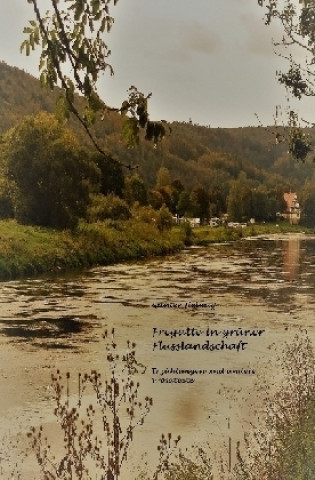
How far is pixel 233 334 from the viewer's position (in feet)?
29.3

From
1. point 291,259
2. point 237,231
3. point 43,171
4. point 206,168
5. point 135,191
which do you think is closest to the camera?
point 43,171

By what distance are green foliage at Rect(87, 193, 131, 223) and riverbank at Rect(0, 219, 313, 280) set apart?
46 cm

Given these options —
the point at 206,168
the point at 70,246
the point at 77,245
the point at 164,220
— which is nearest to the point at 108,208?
the point at 164,220

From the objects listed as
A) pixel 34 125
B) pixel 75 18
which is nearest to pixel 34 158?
pixel 34 125

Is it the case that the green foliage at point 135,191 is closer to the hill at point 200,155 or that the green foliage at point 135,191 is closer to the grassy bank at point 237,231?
the hill at point 200,155

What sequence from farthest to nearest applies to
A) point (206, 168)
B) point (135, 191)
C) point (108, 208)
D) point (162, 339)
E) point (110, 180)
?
point (206, 168)
point (135, 191)
point (110, 180)
point (108, 208)
point (162, 339)

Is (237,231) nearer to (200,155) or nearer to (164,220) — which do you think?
(200,155)

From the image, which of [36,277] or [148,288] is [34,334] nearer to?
[148,288]

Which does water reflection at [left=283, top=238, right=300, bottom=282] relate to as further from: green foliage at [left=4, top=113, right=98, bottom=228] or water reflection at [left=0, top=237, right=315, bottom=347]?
green foliage at [left=4, top=113, right=98, bottom=228]

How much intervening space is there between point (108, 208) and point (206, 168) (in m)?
10.4

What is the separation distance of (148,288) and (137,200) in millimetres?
13511

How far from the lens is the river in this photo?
5.75m

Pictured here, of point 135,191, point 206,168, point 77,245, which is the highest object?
point 206,168

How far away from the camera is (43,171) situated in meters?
16.1
